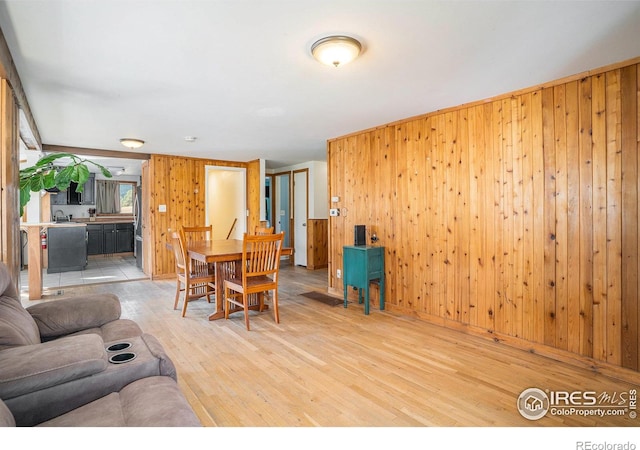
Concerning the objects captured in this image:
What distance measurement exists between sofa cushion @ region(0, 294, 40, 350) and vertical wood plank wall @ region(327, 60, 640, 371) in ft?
10.7

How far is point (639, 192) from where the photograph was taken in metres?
2.32

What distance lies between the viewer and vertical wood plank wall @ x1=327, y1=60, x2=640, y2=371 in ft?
7.93

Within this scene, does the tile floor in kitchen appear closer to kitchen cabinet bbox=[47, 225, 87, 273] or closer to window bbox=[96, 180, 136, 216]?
kitchen cabinet bbox=[47, 225, 87, 273]

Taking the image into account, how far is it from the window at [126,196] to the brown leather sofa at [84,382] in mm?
8934

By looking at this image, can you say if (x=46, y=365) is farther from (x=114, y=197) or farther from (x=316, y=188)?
(x=114, y=197)

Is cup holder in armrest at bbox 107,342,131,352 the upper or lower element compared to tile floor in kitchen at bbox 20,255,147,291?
upper

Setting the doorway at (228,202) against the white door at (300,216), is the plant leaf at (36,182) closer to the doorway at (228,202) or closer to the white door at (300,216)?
the doorway at (228,202)

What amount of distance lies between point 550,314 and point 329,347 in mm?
1838

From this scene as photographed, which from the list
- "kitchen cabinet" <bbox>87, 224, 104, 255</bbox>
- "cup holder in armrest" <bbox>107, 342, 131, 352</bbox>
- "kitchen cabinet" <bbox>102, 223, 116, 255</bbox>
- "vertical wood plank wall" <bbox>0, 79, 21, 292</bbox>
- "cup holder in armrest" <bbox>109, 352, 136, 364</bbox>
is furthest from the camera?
"kitchen cabinet" <bbox>102, 223, 116, 255</bbox>

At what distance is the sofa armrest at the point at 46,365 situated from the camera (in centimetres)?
124

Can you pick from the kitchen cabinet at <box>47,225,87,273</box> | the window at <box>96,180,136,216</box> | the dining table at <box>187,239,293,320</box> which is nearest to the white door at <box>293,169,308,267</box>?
the dining table at <box>187,239,293,320</box>

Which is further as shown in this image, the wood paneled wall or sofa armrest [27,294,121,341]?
the wood paneled wall

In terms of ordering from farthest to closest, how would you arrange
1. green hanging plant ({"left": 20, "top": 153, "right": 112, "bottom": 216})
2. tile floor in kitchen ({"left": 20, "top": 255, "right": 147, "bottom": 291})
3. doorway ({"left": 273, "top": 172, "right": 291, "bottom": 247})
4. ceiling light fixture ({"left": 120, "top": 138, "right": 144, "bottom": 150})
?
1. doorway ({"left": 273, "top": 172, "right": 291, "bottom": 247})
2. tile floor in kitchen ({"left": 20, "top": 255, "right": 147, "bottom": 291})
3. ceiling light fixture ({"left": 120, "top": 138, "right": 144, "bottom": 150})
4. green hanging plant ({"left": 20, "top": 153, "right": 112, "bottom": 216})

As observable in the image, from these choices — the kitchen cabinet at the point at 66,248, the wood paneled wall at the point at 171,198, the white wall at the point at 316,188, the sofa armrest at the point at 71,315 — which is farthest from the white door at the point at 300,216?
the sofa armrest at the point at 71,315
